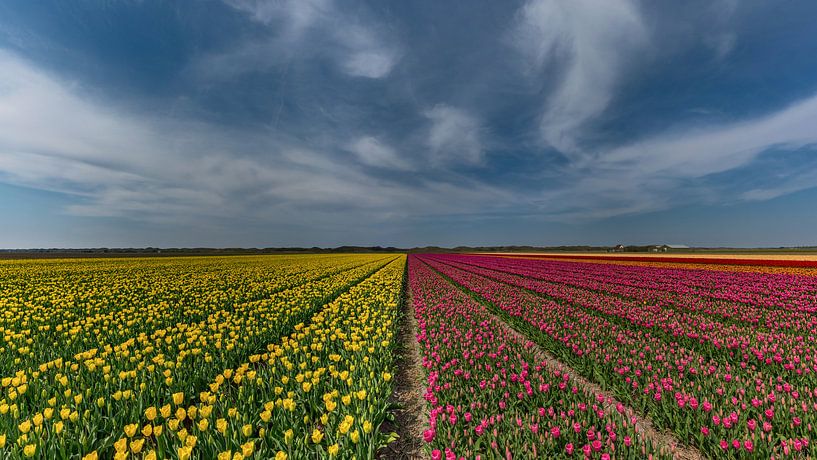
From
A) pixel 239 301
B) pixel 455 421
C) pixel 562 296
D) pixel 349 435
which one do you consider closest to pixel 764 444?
pixel 455 421

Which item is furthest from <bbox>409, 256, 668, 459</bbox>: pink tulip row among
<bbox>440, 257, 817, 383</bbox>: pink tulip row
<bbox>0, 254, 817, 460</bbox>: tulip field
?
<bbox>440, 257, 817, 383</bbox>: pink tulip row

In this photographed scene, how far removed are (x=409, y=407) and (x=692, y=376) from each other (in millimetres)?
4613

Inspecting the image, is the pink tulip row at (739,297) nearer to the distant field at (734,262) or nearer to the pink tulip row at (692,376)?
the pink tulip row at (692,376)

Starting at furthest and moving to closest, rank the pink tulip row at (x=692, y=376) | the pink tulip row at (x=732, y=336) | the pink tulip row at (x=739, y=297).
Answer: the pink tulip row at (x=739, y=297), the pink tulip row at (x=732, y=336), the pink tulip row at (x=692, y=376)

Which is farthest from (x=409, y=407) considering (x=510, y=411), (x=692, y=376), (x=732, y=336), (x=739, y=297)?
(x=739, y=297)

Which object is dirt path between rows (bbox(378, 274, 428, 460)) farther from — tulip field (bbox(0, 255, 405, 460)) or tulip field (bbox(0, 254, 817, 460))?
tulip field (bbox(0, 255, 405, 460))

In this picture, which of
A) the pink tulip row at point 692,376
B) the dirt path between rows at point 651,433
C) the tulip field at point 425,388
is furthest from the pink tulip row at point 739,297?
the dirt path between rows at point 651,433

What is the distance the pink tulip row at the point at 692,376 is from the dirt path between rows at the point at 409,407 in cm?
305

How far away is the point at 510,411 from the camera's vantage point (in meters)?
3.99

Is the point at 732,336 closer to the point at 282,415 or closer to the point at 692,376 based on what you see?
the point at 692,376

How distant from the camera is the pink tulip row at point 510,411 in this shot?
3.32 meters

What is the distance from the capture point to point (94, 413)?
3.66m

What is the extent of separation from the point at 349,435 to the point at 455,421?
3.87ft

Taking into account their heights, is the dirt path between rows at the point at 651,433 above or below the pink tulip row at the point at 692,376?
below
